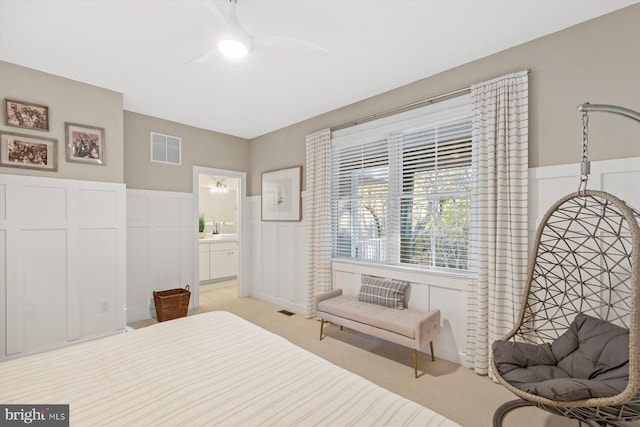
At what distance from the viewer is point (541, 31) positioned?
2234mm

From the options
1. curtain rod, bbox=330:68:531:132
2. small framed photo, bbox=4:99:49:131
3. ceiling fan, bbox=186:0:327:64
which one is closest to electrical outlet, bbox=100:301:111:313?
small framed photo, bbox=4:99:49:131

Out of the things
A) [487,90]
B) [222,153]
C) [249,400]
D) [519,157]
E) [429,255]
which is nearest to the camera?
[249,400]

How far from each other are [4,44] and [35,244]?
5.74ft

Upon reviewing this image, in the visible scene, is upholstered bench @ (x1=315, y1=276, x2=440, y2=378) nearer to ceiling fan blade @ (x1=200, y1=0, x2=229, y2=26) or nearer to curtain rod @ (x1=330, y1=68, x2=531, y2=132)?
curtain rod @ (x1=330, y1=68, x2=531, y2=132)

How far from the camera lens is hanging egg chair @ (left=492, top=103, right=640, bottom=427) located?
138 centimetres

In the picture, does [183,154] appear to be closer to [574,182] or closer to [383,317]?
[383,317]

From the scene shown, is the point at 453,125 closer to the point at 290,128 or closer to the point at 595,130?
the point at 595,130

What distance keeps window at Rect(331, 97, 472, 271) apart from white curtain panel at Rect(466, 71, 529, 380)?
187mm

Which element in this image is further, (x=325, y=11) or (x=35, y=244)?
(x=35, y=244)

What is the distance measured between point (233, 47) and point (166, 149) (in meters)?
2.88

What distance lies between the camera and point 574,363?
173 centimetres

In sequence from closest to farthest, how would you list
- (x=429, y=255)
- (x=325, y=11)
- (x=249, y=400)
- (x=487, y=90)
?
1. (x=249, y=400)
2. (x=325, y=11)
3. (x=487, y=90)
4. (x=429, y=255)

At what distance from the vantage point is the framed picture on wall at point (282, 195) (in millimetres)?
4297

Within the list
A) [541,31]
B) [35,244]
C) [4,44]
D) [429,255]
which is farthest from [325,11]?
[35,244]
